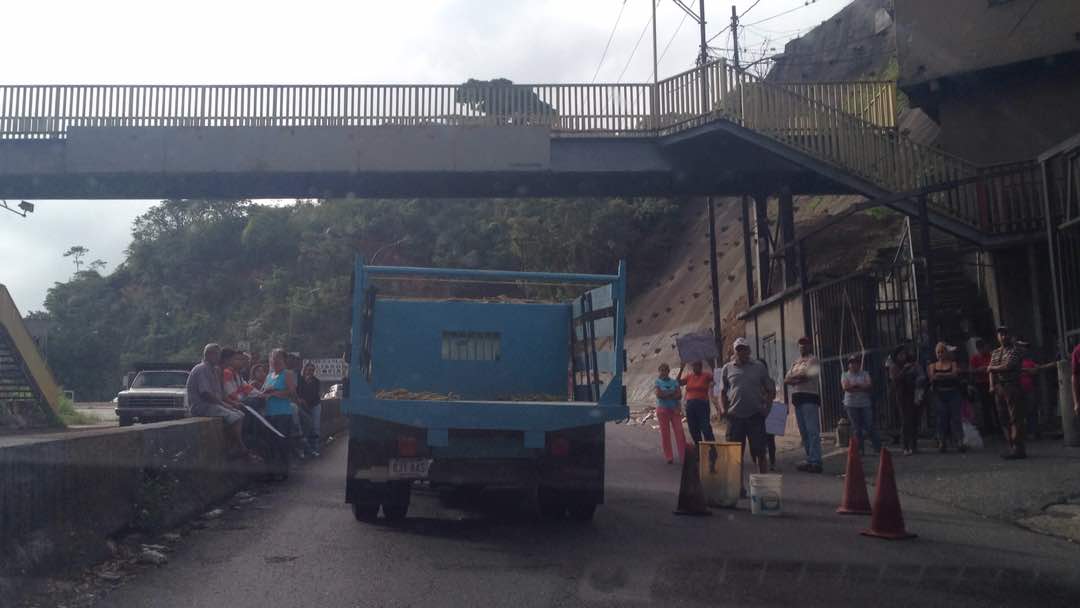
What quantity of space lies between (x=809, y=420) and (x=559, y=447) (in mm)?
5666

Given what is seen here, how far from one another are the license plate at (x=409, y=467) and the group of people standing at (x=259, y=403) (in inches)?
169

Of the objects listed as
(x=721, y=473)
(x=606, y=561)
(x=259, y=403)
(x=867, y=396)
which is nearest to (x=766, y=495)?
(x=721, y=473)

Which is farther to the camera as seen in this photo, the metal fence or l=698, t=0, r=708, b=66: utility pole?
l=698, t=0, r=708, b=66: utility pole

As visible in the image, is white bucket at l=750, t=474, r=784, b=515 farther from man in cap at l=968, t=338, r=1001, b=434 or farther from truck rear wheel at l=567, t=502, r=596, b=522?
man in cap at l=968, t=338, r=1001, b=434

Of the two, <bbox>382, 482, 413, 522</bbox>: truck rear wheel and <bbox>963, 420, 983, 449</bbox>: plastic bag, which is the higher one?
<bbox>963, 420, 983, 449</bbox>: plastic bag

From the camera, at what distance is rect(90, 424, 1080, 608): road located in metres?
6.52

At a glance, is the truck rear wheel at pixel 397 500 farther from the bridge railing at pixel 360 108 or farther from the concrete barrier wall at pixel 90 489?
the bridge railing at pixel 360 108

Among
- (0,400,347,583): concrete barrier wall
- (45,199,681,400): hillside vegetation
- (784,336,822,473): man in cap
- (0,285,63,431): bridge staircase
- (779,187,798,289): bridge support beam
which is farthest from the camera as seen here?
(45,199,681,400): hillside vegetation

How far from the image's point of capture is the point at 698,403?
14555 millimetres

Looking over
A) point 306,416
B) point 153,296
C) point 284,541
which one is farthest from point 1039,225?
point 153,296

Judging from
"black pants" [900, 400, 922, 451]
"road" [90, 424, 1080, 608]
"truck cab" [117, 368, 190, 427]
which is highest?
"truck cab" [117, 368, 190, 427]

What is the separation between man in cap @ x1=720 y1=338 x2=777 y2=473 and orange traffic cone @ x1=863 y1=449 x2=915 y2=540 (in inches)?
142

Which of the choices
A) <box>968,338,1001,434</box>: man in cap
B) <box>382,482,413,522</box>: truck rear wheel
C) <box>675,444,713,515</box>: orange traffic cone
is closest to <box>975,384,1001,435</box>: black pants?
<box>968,338,1001,434</box>: man in cap

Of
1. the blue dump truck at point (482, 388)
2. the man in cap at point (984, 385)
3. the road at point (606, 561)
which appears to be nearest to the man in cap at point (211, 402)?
the road at point (606, 561)
